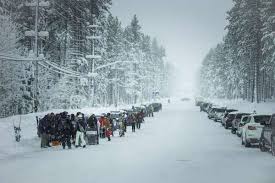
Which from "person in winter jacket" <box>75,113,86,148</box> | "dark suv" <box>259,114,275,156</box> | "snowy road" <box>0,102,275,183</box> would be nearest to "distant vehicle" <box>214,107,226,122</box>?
"snowy road" <box>0,102,275,183</box>

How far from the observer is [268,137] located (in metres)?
21.5

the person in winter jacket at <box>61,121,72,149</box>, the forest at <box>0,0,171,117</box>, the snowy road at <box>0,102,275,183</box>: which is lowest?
the snowy road at <box>0,102,275,183</box>

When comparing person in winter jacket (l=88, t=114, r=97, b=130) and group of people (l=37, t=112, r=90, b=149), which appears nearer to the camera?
group of people (l=37, t=112, r=90, b=149)

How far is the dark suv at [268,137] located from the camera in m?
20.5

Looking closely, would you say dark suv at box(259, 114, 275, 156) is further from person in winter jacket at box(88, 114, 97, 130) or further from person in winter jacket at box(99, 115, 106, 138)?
person in winter jacket at box(99, 115, 106, 138)

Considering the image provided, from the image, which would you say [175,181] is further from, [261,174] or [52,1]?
[52,1]

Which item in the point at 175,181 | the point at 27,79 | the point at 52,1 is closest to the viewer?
the point at 175,181

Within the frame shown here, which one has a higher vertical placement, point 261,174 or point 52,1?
point 52,1

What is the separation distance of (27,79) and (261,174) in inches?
1470

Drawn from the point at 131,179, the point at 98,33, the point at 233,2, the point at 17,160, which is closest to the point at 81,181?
the point at 131,179

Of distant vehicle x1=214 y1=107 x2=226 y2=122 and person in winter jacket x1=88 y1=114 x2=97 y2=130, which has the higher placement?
person in winter jacket x1=88 y1=114 x2=97 y2=130

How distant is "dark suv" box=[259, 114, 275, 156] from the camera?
20.5 m

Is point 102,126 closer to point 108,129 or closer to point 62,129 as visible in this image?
point 108,129

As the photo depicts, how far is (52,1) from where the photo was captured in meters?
57.3
